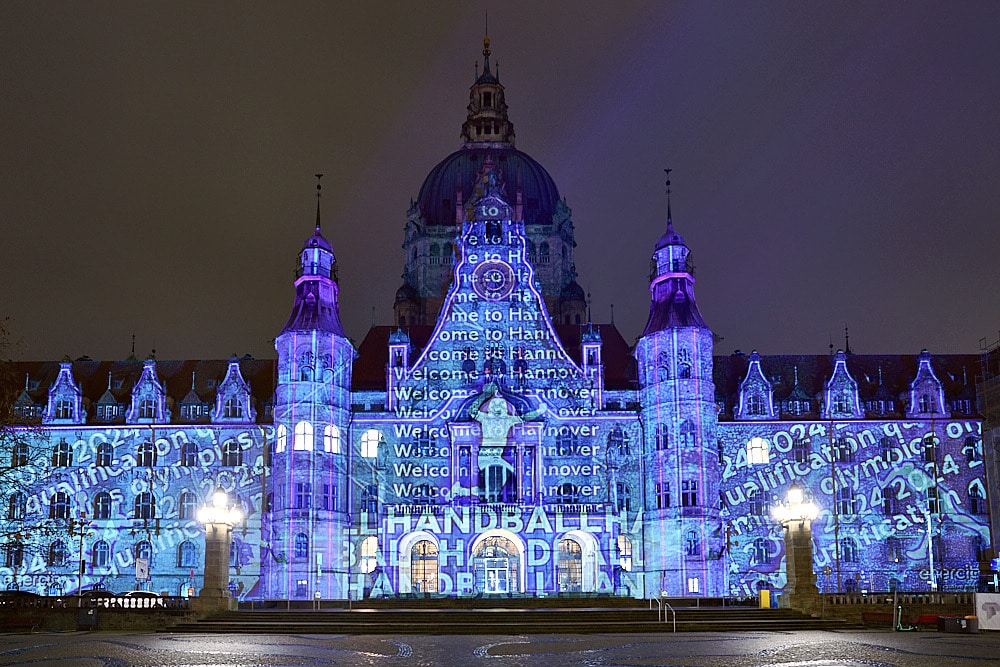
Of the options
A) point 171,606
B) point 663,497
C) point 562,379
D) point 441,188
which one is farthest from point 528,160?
point 171,606

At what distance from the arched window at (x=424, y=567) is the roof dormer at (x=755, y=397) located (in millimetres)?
19083

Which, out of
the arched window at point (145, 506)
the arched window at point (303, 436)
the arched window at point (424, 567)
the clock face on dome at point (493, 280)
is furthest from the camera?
the clock face on dome at point (493, 280)

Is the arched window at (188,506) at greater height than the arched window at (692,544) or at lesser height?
greater

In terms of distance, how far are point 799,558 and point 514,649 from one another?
59.5 ft

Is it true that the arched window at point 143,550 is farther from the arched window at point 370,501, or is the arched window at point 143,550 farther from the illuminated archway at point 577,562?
the illuminated archway at point 577,562

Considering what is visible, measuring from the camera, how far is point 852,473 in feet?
228

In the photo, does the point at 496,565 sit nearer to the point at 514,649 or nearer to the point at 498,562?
the point at 498,562

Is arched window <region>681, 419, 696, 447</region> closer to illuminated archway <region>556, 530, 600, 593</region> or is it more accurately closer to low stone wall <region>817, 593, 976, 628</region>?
illuminated archway <region>556, 530, 600, 593</region>

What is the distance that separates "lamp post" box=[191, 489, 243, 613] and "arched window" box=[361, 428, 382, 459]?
16.2m

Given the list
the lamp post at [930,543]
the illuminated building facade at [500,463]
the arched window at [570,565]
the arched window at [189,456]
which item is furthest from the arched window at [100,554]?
the lamp post at [930,543]

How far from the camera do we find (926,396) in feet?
233

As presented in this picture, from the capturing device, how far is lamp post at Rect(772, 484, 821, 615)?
4656 centimetres

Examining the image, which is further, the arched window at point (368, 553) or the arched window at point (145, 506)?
the arched window at point (145, 506)

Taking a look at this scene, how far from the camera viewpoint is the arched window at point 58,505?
69.8 metres
